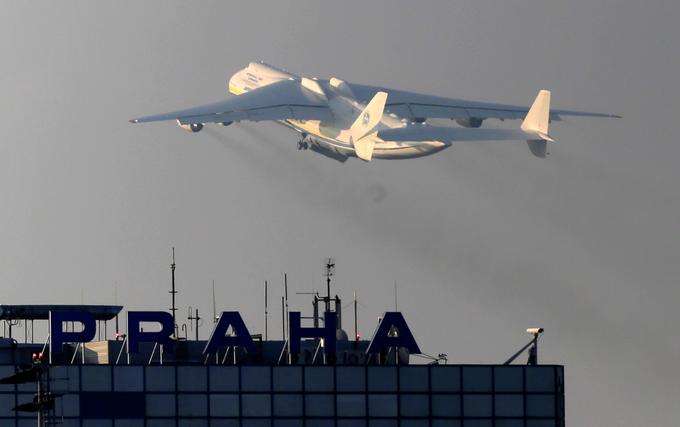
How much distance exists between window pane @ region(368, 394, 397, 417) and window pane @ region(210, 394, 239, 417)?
734 cm

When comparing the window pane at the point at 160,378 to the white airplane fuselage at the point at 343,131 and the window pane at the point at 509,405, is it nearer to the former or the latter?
the window pane at the point at 509,405

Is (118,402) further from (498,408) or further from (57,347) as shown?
(498,408)

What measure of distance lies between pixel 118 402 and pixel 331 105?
89.1 m

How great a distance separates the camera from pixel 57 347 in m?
114

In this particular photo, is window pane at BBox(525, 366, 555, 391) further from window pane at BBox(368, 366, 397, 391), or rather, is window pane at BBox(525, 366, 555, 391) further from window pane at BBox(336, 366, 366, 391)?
window pane at BBox(336, 366, 366, 391)

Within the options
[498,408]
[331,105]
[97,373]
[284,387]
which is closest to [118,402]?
[97,373]

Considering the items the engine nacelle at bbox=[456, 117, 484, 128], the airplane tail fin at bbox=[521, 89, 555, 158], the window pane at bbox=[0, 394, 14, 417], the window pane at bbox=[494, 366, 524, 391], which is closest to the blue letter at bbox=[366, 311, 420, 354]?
the window pane at bbox=[494, 366, 524, 391]

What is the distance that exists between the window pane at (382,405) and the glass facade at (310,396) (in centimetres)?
5

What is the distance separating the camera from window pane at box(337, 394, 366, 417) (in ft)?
352

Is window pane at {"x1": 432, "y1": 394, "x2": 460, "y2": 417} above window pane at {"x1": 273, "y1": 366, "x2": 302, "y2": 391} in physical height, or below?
below

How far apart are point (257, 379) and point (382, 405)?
6947 mm

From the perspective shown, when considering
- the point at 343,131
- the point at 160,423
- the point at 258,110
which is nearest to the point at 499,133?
the point at 343,131

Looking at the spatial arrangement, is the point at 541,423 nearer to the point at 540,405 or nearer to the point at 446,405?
the point at 540,405

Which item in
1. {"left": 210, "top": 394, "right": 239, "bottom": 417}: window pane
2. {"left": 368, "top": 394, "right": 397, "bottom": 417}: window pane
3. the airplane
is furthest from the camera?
the airplane
